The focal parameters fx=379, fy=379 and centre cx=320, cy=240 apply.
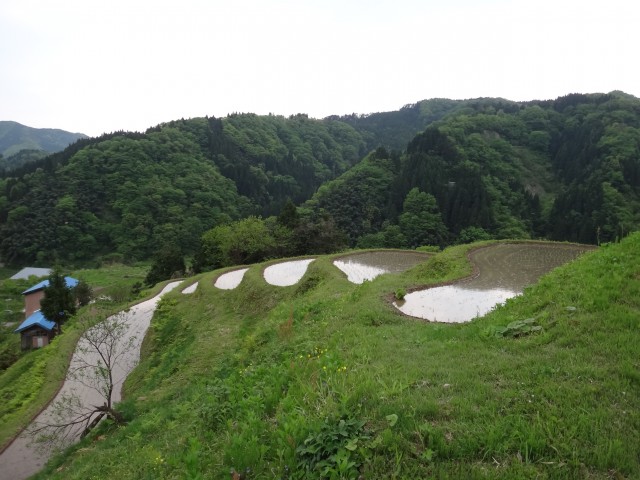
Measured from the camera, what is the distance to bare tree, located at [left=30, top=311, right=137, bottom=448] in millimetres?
13398

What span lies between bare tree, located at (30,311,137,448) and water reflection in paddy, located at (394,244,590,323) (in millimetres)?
11085

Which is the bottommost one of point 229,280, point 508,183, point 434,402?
point 229,280

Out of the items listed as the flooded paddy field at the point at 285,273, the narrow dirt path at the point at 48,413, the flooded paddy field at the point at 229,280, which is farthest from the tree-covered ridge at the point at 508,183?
the narrow dirt path at the point at 48,413

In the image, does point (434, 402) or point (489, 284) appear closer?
point (434, 402)

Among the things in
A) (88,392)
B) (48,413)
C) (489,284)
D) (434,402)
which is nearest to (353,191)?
(88,392)

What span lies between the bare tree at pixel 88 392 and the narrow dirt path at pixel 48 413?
4 cm

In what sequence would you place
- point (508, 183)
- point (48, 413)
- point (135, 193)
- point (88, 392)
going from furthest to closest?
point (508, 183) → point (135, 193) → point (88, 392) → point (48, 413)

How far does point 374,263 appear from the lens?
23.0 meters

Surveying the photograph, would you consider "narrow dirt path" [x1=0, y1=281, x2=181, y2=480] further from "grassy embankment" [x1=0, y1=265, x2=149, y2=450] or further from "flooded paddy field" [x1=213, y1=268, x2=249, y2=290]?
"flooded paddy field" [x1=213, y1=268, x2=249, y2=290]

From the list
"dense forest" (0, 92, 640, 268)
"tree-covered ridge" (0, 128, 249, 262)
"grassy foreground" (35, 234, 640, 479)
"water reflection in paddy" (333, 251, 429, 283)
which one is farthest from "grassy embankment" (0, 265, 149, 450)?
"tree-covered ridge" (0, 128, 249, 262)

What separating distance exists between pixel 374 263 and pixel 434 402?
60.7 ft

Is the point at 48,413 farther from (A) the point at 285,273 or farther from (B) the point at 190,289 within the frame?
(A) the point at 285,273

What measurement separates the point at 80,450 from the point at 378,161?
8555 centimetres

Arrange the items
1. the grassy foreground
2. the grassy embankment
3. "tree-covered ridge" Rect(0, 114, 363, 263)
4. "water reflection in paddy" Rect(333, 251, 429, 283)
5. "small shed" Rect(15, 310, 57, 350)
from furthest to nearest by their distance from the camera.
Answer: "tree-covered ridge" Rect(0, 114, 363, 263) < "small shed" Rect(15, 310, 57, 350) < "water reflection in paddy" Rect(333, 251, 429, 283) < the grassy embankment < the grassy foreground
